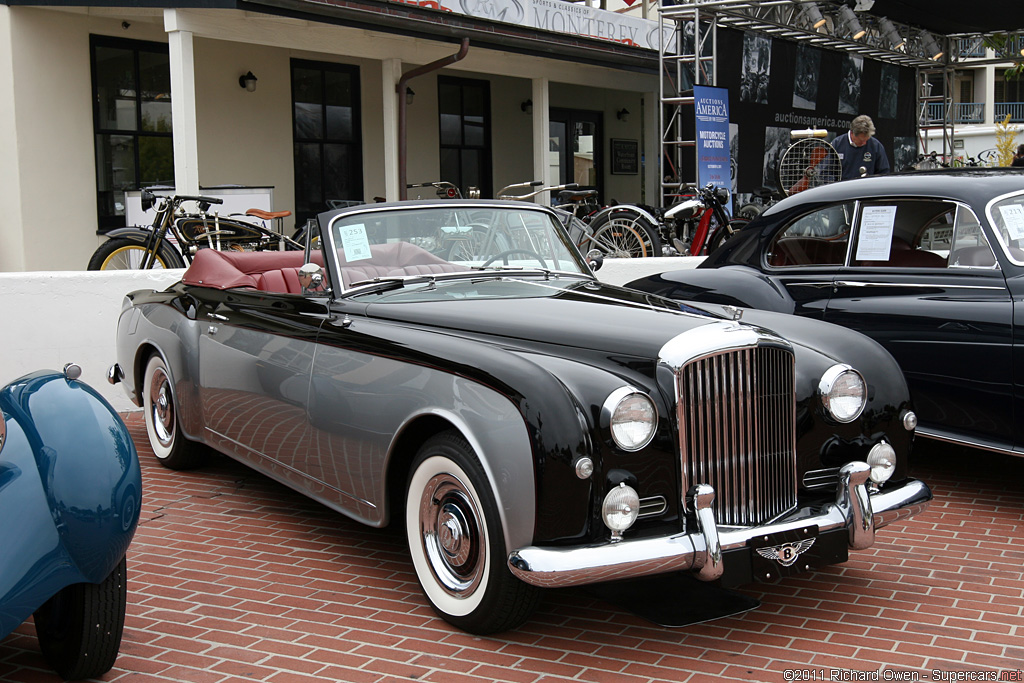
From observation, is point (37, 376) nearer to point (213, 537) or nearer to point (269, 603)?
point (269, 603)

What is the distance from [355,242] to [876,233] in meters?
2.84

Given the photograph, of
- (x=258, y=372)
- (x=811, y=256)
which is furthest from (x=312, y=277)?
(x=811, y=256)

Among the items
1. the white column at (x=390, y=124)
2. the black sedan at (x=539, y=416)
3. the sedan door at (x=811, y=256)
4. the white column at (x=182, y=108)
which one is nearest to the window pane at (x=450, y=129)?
the white column at (x=390, y=124)

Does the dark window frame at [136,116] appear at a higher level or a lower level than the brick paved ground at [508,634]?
higher

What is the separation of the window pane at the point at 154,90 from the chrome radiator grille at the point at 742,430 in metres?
11.2

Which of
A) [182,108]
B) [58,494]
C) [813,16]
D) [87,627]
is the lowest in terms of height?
[87,627]

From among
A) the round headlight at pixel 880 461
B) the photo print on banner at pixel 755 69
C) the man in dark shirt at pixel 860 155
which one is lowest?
the round headlight at pixel 880 461

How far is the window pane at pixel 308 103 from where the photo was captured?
14469 millimetres

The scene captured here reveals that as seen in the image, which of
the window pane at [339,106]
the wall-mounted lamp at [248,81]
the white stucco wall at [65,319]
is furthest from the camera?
the window pane at [339,106]

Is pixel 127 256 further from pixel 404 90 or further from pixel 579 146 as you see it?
pixel 579 146

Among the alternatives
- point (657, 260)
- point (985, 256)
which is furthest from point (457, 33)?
point (985, 256)

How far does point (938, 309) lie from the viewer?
4969mm

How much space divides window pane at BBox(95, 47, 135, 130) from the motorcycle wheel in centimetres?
612

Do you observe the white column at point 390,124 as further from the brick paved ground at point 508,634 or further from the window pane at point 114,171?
the brick paved ground at point 508,634
